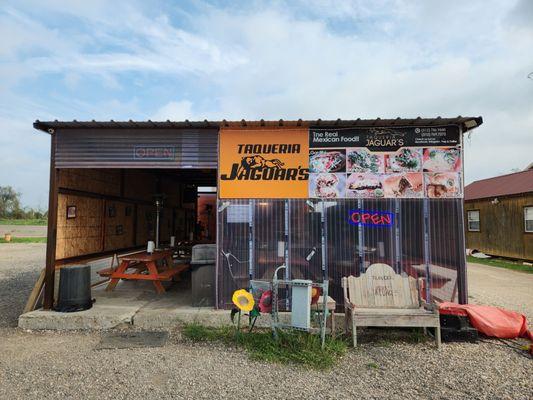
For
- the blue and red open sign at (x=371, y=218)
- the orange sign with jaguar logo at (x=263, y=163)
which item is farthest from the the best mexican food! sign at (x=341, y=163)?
the blue and red open sign at (x=371, y=218)

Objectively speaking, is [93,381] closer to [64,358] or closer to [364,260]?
[64,358]

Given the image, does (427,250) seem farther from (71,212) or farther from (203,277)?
(71,212)

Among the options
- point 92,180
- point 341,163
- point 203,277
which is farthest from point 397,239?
point 92,180

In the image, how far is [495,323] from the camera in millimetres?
5336

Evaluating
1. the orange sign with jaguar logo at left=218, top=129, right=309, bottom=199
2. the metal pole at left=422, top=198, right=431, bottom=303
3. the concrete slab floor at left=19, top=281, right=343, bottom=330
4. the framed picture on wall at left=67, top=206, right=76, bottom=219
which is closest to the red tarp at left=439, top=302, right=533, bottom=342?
the metal pole at left=422, top=198, right=431, bottom=303

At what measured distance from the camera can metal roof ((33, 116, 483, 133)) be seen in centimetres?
604

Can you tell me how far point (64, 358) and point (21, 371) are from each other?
0.49 m

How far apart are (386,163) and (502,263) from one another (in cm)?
1254

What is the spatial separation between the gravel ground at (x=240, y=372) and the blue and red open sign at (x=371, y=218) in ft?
5.84

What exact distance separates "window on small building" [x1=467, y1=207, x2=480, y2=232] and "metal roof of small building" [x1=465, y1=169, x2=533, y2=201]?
784mm

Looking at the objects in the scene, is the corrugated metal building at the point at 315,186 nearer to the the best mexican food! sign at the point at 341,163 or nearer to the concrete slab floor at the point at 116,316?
the the best mexican food! sign at the point at 341,163

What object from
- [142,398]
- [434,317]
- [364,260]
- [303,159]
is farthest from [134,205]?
[434,317]

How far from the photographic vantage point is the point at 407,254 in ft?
20.1

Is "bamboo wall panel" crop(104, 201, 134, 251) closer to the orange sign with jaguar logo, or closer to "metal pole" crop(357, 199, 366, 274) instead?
the orange sign with jaguar logo
